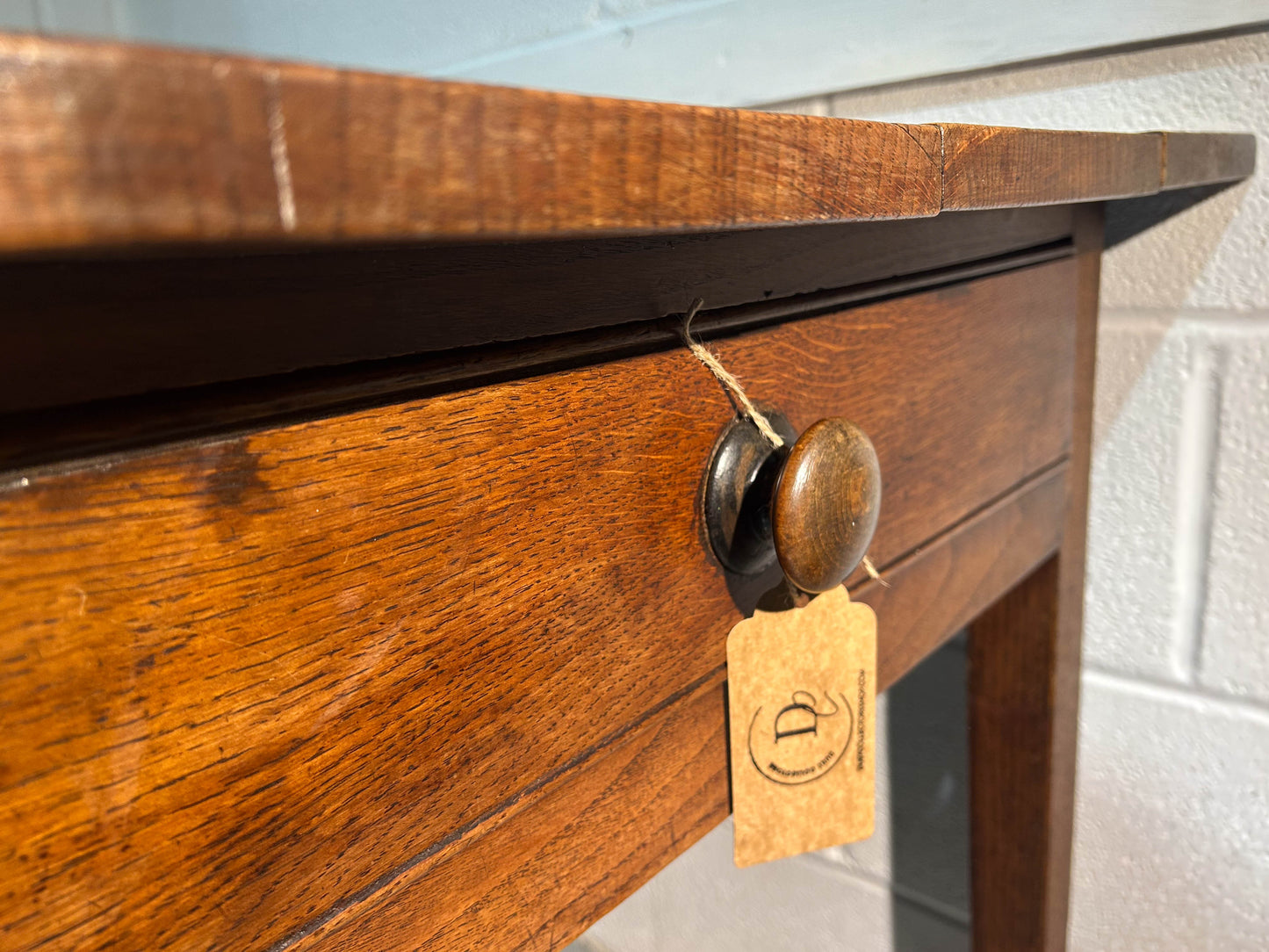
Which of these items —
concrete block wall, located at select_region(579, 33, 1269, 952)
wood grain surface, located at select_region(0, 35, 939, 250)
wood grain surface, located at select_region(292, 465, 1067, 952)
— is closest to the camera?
wood grain surface, located at select_region(0, 35, 939, 250)

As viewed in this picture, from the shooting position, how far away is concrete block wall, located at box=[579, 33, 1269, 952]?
50 centimetres

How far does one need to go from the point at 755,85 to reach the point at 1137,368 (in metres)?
0.33

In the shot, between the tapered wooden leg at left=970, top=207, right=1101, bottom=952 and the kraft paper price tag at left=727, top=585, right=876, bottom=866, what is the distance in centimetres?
27

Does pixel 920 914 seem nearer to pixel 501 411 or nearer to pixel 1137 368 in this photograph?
pixel 1137 368

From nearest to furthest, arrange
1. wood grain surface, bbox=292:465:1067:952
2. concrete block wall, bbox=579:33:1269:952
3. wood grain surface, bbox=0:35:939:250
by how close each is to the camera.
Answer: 1. wood grain surface, bbox=0:35:939:250
2. wood grain surface, bbox=292:465:1067:952
3. concrete block wall, bbox=579:33:1269:952

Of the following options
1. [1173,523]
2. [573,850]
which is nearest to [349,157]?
[573,850]

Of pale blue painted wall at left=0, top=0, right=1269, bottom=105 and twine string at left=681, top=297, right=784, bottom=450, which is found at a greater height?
pale blue painted wall at left=0, top=0, right=1269, bottom=105

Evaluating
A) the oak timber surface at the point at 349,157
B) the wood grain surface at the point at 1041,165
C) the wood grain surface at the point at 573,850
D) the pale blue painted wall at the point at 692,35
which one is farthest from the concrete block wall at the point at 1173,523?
the oak timber surface at the point at 349,157

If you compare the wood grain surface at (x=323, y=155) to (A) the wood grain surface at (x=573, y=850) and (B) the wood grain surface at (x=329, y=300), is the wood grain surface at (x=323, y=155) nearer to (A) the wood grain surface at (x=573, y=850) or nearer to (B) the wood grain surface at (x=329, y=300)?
(B) the wood grain surface at (x=329, y=300)

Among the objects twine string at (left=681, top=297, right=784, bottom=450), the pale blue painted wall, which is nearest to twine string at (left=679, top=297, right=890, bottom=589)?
twine string at (left=681, top=297, right=784, bottom=450)

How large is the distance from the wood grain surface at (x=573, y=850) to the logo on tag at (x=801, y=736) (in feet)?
0.05

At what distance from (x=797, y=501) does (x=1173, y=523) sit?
0.42m

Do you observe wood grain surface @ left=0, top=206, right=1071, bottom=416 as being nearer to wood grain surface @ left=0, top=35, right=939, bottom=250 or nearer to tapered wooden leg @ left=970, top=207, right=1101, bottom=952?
wood grain surface @ left=0, top=35, right=939, bottom=250

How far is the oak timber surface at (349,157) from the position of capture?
0.33ft
